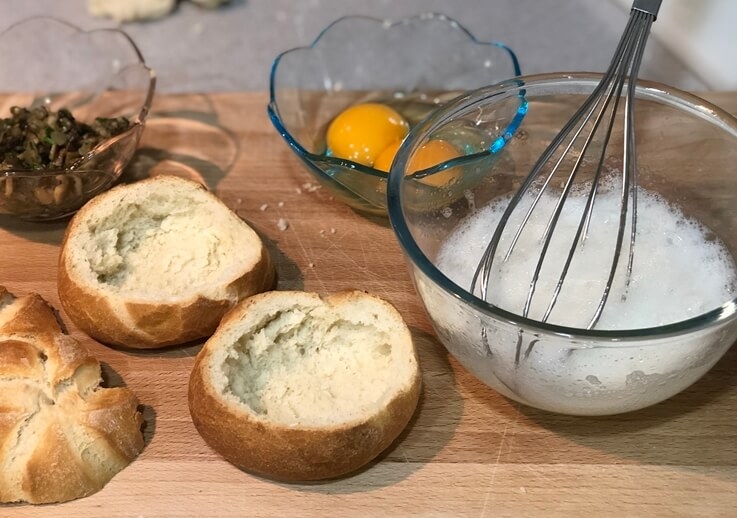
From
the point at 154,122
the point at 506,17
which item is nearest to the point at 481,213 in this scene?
the point at 154,122

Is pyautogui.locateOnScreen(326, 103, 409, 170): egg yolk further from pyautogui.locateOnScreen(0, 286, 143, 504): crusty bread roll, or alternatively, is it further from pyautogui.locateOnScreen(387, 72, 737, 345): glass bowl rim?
pyautogui.locateOnScreen(0, 286, 143, 504): crusty bread roll

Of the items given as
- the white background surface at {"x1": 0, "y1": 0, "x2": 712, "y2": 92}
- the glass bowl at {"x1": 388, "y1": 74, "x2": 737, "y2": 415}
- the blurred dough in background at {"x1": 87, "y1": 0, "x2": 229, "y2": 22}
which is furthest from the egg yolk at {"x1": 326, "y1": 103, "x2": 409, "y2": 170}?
the blurred dough in background at {"x1": 87, "y1": 0, "x2": 229, "y2": 22}

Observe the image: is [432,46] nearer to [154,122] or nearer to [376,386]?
[154,122]

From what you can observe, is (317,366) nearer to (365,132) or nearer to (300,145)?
(300,145)

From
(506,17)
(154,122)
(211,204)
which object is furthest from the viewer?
(506,17)

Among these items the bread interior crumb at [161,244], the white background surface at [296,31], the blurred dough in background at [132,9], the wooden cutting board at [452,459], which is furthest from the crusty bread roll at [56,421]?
the blurred dough in background at [132,9]

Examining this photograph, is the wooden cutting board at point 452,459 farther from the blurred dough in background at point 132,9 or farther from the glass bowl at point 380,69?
the blurred dough in background at point 132,9

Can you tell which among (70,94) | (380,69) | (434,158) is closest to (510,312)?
(434,158)
